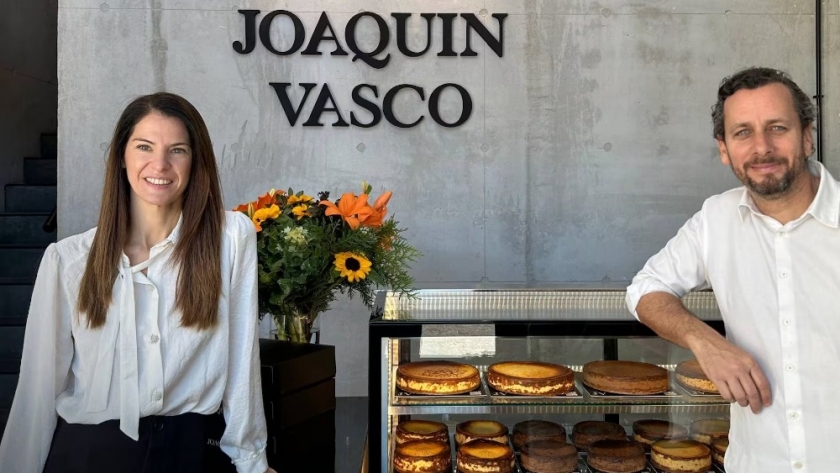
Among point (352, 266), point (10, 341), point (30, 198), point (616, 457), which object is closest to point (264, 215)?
point (352, 266)

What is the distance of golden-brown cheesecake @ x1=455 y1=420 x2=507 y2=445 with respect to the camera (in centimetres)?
231

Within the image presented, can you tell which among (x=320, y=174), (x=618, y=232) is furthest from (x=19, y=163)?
(x=618, y=232)

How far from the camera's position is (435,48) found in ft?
14.3

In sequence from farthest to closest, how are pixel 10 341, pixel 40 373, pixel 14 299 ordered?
pixel 14 299 → pixel 10 341 → pixel 40 373

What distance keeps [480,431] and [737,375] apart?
37.4 inches

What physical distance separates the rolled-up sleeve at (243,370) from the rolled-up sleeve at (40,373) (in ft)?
1.19

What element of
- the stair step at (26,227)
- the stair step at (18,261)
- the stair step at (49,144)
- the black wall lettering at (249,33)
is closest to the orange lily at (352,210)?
the black wall lettering at (249,33)

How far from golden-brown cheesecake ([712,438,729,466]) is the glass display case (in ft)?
0.12

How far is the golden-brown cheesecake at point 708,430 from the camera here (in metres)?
2.23

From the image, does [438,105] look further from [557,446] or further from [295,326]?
[557,446]

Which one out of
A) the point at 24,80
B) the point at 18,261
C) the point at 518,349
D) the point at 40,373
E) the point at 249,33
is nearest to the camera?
the point at 40,373

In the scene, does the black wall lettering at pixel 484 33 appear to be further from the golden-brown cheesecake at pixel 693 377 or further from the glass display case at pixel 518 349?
the golden-brown cheesecake at pixel 693 377

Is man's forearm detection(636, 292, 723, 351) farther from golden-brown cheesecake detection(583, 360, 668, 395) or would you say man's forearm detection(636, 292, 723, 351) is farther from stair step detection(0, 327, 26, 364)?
stair step detection(0, 327, 26, 364)

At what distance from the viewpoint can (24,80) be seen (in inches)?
262
